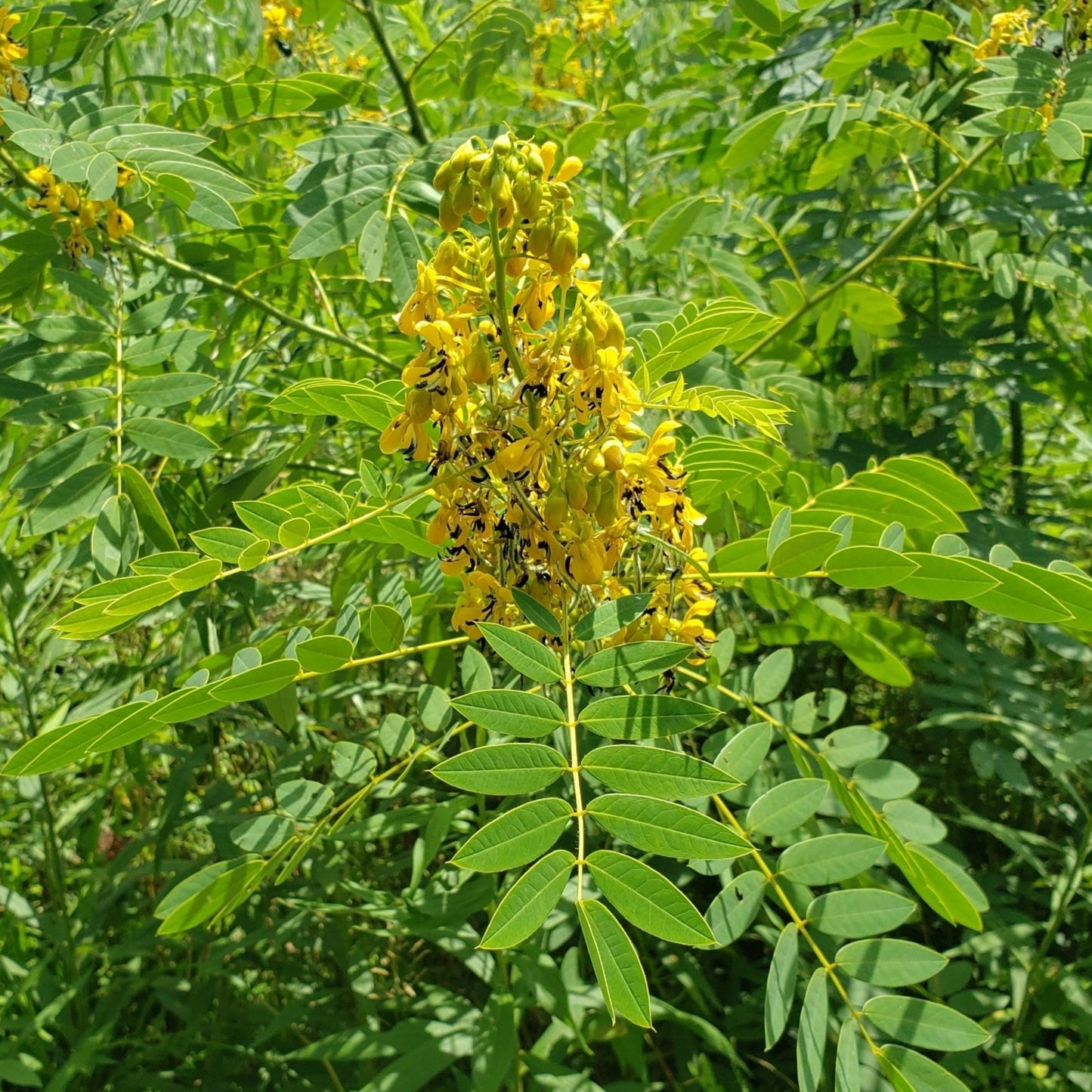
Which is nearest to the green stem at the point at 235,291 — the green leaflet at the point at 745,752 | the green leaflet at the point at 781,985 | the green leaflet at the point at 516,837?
the green leaflet at the point at 745,752

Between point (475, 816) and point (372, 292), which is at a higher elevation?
point (372, 292)

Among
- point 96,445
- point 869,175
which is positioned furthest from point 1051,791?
point 96,445

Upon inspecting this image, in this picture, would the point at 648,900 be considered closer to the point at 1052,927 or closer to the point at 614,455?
the point at 614,455

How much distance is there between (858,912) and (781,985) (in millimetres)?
162

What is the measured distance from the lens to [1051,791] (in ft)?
7.01

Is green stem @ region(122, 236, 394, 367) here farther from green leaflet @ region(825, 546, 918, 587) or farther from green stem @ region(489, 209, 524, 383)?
green leaflet @ region(825, 546, 918, 587)

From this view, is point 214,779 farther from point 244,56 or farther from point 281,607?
point 244,56

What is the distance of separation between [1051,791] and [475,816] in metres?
1.30

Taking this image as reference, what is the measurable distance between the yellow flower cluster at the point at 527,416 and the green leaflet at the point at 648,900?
0.32 meters

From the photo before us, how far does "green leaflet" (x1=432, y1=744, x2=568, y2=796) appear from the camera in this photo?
2.69ft

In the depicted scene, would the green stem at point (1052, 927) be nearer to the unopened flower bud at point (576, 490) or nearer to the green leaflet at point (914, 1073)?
the green leaflet at point (914, 1073)

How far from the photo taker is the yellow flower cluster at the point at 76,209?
151 centimetres

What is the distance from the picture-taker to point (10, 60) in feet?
5.01

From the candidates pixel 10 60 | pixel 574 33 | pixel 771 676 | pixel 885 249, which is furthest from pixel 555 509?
pixel 574 33
